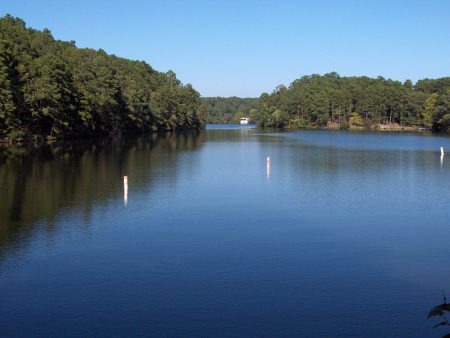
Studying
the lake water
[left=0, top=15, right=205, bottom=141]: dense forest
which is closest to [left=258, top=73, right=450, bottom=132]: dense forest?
[left=0, top=15, right=205, bottom=141]: dense forest

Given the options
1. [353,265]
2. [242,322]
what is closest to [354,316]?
[242,322]

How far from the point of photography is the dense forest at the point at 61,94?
59.4 metres

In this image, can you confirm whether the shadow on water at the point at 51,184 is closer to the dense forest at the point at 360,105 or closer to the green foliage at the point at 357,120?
the dense forest at the point at 360,105

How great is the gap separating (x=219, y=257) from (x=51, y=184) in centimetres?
1689

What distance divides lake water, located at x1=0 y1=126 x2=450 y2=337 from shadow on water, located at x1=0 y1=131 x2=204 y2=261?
0.14 m

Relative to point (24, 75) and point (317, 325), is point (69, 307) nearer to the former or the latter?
point (317, 325)

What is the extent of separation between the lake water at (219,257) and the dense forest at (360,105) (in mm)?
109755

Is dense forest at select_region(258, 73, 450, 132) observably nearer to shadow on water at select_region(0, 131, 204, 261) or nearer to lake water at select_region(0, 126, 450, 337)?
shadow on water at select_region(0, 131, 204, 261)

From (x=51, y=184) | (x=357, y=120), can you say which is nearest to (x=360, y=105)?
(x=357, y=120)

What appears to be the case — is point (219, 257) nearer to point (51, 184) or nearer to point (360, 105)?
point (51, 184)

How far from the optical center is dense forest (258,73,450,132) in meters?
146

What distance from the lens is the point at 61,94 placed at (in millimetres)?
66812

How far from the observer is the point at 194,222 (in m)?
20.6

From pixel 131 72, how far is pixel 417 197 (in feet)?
350
